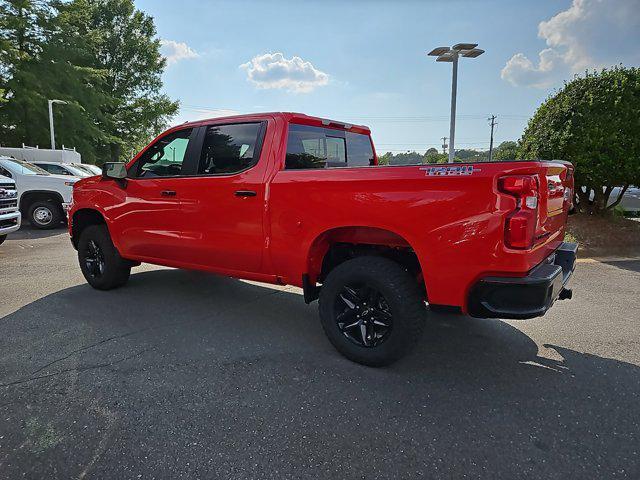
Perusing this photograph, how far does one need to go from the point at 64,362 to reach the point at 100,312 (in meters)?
1.17

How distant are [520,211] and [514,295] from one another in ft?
1.65

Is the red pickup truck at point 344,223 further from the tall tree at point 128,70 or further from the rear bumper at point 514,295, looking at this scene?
the tall tree at point 128,70

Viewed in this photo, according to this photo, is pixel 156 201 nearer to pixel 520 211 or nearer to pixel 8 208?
pixel 520 211

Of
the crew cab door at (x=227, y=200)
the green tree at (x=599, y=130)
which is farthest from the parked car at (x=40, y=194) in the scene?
the green tree at (x=599, y=130)

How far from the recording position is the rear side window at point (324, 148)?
3715 mm

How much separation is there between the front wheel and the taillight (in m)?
0.75

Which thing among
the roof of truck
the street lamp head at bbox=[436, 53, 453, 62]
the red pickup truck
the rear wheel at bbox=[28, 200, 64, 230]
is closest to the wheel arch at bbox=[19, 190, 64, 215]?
the rear wheel at bbox=[28, 200, 64, 230]

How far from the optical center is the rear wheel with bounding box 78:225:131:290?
489 cm

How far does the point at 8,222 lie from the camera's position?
7.46 meters

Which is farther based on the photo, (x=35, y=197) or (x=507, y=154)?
(x=507, y=154)

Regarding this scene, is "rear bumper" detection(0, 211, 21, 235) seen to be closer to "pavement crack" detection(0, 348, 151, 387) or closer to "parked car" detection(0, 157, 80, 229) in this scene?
"parked car" detection(0, 157, 80, 229)

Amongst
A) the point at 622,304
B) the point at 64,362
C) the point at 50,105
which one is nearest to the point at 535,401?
the point at 622,304

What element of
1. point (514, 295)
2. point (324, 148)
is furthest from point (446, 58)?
point (514, 295)

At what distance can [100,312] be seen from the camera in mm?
4289
